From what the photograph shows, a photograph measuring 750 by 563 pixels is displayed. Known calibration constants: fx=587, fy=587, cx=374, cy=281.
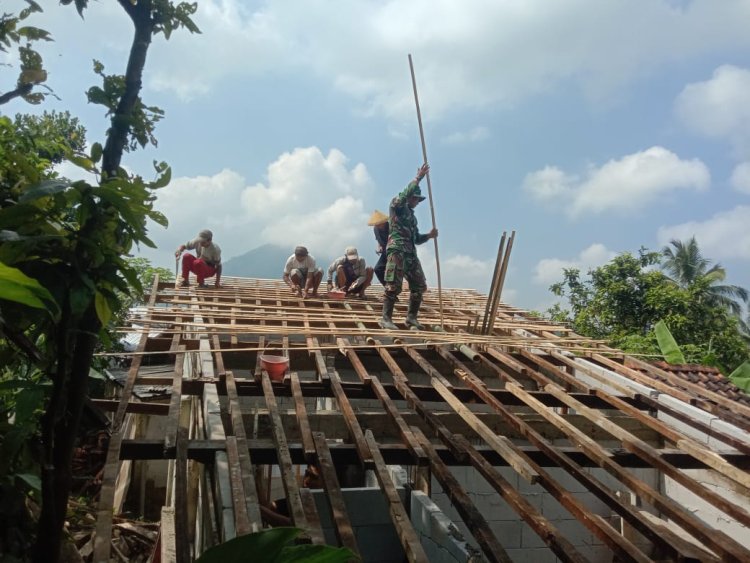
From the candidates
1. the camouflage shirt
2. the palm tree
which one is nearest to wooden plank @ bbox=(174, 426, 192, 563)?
the camouflage shirt

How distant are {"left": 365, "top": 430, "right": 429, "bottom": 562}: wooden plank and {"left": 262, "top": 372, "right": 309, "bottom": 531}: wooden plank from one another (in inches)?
13.8

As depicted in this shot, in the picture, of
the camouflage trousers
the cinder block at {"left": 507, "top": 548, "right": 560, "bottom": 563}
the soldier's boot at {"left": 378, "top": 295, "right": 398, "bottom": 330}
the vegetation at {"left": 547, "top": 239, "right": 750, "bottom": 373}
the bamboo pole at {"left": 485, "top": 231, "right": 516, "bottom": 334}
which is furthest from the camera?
the vegetation at {"left": 547, "top": 239, "right": 750, "bottom": 373}

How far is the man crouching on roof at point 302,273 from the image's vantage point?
791cm

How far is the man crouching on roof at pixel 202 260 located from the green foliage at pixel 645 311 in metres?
9.23

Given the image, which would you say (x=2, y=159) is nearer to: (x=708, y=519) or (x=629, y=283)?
(x=708, y=519)

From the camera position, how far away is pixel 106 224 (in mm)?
1332

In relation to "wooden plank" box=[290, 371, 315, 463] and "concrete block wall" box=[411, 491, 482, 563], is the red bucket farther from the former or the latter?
"concrete block wall" box=[411, 491, 482, 563]

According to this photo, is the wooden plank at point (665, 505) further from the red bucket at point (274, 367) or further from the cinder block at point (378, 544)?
the red bucket at point (274, 367)

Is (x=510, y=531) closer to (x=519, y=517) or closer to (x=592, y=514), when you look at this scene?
(x=519, y=517)

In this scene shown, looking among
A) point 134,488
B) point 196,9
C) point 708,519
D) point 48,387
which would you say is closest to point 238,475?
point 48,387

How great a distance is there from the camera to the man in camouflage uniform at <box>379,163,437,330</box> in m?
6.05

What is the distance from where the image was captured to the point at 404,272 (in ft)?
20.3

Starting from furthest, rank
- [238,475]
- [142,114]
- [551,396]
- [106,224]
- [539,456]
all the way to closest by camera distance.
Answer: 1. [551,396]
2. [539,456]
3. [238,475]
4. [142,114]
5. [106,224]

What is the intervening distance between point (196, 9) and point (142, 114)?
0.30 metres
